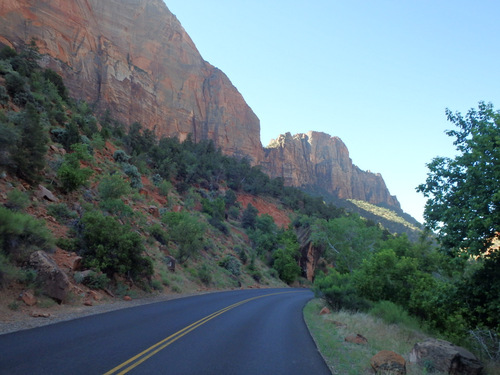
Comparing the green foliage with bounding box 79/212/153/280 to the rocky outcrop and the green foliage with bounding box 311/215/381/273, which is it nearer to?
the green foliage with bounding box 311/215/381/273

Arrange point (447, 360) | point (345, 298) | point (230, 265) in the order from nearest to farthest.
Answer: point (447, 360) < point (345, 298) < point (230, 265)

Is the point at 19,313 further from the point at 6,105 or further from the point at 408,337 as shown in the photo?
the point at 6,105

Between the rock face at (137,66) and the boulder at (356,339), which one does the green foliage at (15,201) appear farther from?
the rock face at (137,66)

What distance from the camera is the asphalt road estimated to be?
18.9ft

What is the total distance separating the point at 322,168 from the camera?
152750 mm

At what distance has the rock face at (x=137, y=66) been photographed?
60969mm

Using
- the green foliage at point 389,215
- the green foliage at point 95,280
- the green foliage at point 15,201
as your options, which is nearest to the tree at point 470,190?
the green foliage at point 95,280

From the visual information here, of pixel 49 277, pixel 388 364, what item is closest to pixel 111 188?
pixel 49 277

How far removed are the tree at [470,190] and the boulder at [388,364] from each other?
2.84 meters

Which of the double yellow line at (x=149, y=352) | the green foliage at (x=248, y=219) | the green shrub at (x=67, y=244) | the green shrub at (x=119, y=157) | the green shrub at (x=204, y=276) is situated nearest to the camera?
the double yellow line at (x=149, y=352)

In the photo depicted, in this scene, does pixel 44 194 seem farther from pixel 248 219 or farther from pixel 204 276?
pixel 248 219

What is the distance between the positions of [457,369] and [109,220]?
14.5 metres

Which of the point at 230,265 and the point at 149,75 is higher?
the point at 149,75

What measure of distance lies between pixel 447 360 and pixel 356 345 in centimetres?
293
